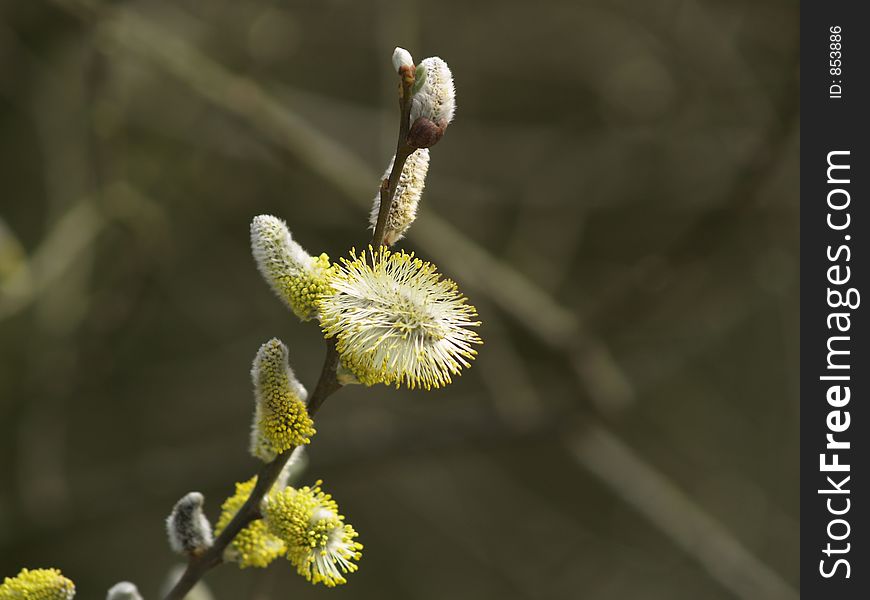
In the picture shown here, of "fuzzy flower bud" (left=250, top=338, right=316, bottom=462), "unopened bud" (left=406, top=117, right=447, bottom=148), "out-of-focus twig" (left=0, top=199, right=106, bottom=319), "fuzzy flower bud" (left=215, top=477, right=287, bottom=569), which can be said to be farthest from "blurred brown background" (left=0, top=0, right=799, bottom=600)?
"unopened bud" (left=406, top=117, right=447, bottom=148)

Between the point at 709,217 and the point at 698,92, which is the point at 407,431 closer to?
the point at 709,217

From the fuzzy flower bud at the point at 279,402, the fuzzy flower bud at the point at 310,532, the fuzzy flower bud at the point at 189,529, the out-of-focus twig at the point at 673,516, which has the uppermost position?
the out-of-focus twig at the point at 673,516

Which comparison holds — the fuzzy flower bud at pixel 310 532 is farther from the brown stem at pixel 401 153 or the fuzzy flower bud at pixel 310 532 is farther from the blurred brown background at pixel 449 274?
the blurred brown background at pixel 449 274

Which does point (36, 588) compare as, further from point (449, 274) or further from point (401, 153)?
point (449, 274)

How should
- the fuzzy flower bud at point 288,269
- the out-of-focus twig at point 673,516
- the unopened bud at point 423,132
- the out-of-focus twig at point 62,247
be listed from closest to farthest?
1. the unopened bud at point 423,132
2. the fuzzy flower bud at point 288,269
3. the out-of-focus twig at point 62,247
4. the out-of-focus twig at point 673,516

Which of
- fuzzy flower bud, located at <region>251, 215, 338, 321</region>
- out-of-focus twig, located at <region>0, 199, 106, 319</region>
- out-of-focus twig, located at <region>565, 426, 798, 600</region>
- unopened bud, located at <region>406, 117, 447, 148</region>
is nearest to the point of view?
unopened bud, located at <region>406, 117, 447, 148</region>

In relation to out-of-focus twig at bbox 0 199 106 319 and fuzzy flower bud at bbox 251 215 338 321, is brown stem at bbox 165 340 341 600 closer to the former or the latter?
fuzzy flower bud at bbox 251 215 338 321

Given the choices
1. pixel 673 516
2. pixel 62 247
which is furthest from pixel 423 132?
pixel 673 516

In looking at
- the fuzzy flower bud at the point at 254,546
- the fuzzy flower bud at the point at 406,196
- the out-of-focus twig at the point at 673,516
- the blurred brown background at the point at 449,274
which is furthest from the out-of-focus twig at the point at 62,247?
the fuzzy flower bud at the point at 406,196
